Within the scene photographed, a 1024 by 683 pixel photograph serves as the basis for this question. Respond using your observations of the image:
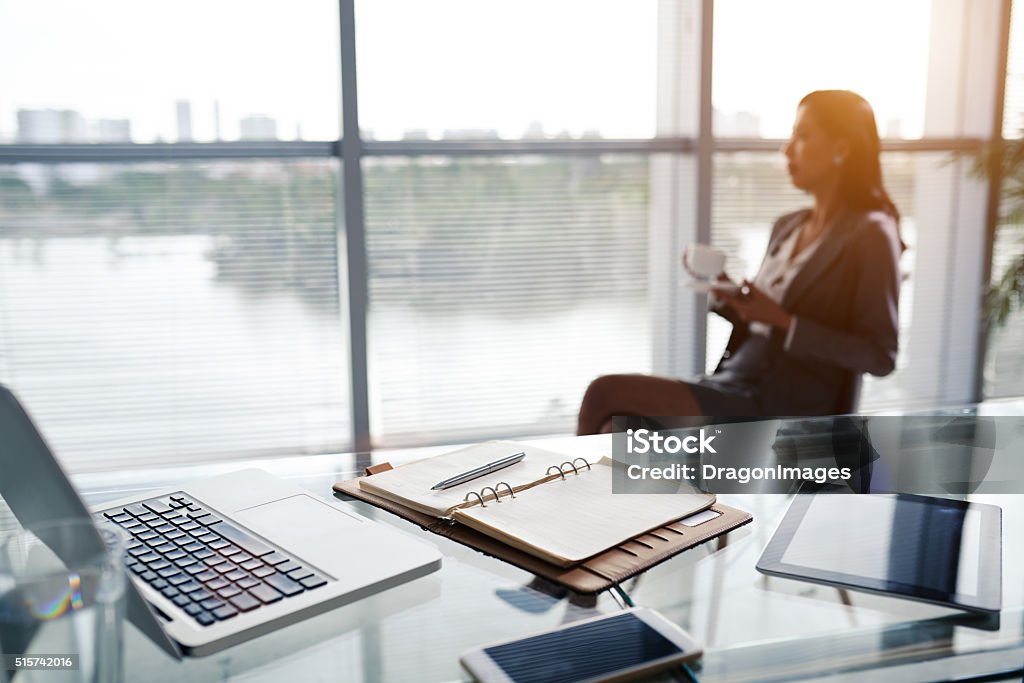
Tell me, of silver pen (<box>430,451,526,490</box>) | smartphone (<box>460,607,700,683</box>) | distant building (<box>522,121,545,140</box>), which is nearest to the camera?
smartphone (<box>460,607,700,683</box>)

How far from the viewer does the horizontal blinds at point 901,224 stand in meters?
3.35

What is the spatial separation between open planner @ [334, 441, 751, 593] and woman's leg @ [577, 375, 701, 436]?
1.25 meters

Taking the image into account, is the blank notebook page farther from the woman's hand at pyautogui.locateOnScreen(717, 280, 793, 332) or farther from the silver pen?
the woman's hand at pyautogui.locateOnScreen(717, 280, 793, 332)

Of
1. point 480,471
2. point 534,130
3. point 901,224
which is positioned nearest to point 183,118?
point 534,130

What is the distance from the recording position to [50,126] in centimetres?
267

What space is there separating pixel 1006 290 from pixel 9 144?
3574 mm

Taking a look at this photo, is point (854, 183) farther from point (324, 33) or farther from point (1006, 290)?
point (324, 33)

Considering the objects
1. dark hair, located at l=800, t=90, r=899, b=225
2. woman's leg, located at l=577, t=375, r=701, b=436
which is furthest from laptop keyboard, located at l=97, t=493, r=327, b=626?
dark hair, located at l=800, t=90, r=899, b=225

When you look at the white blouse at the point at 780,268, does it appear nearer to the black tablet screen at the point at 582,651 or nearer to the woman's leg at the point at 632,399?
the woman's leg at the point at 632,399

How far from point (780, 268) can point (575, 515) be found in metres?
1.78

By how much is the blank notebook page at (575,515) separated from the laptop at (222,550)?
0.29ft

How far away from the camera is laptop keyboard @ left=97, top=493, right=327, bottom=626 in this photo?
0.77 metres

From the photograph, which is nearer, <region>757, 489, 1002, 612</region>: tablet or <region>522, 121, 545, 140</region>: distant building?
<region>757, 489, 1002, 612</region>: tablet

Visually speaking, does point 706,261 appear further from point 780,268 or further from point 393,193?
point 393,193
